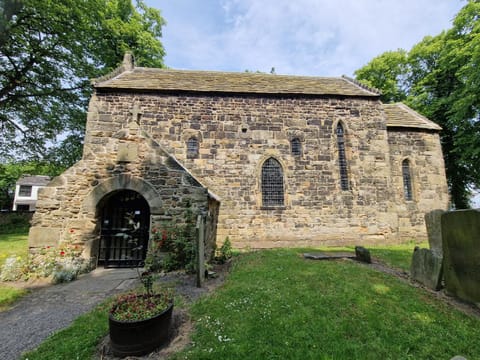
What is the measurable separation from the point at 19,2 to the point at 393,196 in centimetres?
2276

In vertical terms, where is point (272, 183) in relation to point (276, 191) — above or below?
above

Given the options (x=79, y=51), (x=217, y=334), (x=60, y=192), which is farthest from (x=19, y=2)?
(x=217, y=334)

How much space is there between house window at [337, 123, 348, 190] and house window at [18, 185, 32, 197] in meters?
53.6

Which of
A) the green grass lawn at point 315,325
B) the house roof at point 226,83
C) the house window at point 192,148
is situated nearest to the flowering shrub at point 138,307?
the green grass lawn at point 315,325

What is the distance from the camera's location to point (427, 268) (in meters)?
4.98

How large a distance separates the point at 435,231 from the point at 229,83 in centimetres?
1139

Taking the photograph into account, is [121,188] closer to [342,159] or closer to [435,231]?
[435,231]

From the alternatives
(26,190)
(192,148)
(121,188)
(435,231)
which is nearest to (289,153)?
(192,148)

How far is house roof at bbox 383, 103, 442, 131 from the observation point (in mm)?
12266

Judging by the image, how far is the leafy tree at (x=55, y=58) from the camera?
11.7m

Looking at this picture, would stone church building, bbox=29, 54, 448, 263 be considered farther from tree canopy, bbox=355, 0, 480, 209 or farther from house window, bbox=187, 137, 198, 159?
tree canopy, bbox=355, 0, 480, 209

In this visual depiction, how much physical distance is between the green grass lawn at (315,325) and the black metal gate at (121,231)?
11.3ft

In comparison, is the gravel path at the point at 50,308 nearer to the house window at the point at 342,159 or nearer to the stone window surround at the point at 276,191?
the stone window surround at the point at 276,191

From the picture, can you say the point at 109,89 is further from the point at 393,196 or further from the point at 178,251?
the point at 393,196
